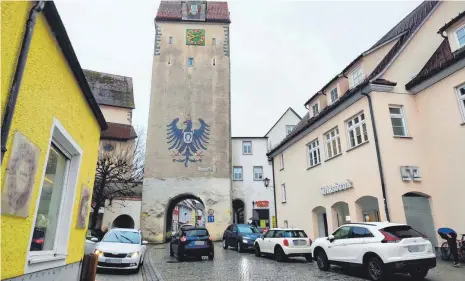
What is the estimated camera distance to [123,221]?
32375mm

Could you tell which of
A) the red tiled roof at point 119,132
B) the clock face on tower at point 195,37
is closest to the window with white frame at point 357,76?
the clock face on tower at point 195,37

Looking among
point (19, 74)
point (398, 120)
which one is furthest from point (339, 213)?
point (19, 74)

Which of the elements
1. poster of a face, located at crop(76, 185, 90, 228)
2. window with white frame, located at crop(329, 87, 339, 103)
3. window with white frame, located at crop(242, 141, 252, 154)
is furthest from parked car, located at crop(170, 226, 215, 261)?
window with white frame, located at crop(242, 141, 252, 154)

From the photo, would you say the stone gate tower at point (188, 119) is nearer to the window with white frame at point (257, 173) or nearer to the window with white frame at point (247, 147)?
the window with white frame at point (247, 147)

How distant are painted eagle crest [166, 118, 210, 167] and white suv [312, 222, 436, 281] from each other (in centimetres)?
2299

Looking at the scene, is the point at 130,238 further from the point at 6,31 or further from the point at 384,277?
the point at 6,31

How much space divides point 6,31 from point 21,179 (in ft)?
5.56

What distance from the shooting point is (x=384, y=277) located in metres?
8.45

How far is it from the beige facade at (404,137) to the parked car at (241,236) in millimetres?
4519

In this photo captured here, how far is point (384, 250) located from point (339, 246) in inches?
79.5

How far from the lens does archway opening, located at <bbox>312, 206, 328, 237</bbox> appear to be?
18922mm

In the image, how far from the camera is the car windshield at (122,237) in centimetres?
1222

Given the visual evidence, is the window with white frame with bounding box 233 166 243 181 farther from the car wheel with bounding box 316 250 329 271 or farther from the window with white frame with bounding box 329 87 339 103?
the car wheel with bounding box 316 250 329 271

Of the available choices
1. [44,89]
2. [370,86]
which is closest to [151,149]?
[370,86]
